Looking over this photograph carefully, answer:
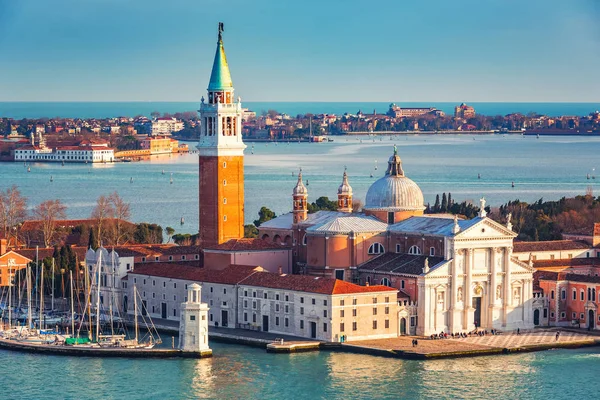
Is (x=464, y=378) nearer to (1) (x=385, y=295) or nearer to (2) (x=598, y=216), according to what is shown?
(1) (x=385, y=295)

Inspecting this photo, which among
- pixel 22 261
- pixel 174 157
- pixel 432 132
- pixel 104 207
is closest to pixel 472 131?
pixel 432 132

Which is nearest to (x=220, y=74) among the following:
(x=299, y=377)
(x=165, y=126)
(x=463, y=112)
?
(x=299, y=377)

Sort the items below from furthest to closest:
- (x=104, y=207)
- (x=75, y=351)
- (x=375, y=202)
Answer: (x=104, y=207)
(x=375, y=202)
(x=75, y=351)

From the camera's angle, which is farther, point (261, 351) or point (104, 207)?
point (104, 207)

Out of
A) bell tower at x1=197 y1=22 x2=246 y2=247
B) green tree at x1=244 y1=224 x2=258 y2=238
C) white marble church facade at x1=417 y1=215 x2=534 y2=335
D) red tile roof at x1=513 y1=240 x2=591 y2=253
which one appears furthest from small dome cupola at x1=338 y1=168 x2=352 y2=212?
green tree at x1=244 y1=224 x2=258 y2=238

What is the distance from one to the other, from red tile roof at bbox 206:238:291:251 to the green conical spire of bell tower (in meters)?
3.44

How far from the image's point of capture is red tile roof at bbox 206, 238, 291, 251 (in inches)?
1404

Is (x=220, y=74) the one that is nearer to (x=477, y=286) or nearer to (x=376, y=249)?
(x=376, y=249)

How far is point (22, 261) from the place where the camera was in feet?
131

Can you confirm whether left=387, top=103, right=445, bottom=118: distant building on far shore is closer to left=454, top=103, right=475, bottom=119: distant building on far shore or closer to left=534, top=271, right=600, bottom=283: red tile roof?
left=454, top=103, right=475, bottom=119: distant building on far shore

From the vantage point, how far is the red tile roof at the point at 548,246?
3632 centimetres

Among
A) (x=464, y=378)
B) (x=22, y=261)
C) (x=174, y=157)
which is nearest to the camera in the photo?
(x=464, y=378)

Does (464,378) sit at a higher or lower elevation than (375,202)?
lower

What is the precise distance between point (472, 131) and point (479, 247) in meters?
133
